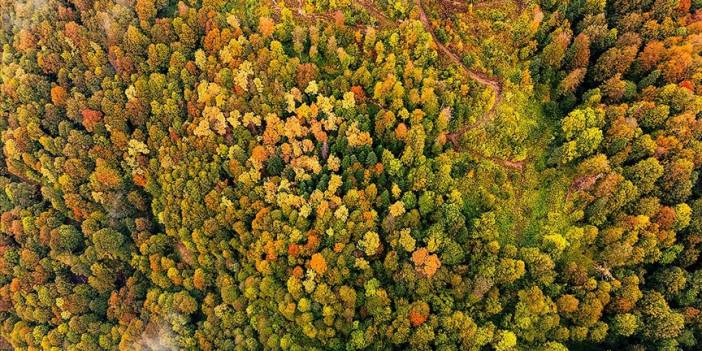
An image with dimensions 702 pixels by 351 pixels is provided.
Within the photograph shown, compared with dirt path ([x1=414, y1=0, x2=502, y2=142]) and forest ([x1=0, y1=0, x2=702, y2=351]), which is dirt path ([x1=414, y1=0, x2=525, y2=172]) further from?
forest ([x1=0, y1=0, x2=702, y2=351])

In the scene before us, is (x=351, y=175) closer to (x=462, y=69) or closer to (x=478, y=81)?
(x=462, y=69)

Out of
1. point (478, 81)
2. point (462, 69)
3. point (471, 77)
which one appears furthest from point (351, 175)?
point (478, 81)

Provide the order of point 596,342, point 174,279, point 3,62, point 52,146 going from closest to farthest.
Result: 1. point 596,342
2. point 174,279
3. point 52,146
4. point 3,62

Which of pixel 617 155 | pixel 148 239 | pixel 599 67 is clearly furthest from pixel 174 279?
pixel 599 67

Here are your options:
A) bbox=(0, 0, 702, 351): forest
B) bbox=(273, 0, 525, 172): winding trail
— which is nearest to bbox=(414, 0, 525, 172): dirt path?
bbox=(273, 0, 525, 172): winding trail

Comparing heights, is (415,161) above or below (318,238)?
above

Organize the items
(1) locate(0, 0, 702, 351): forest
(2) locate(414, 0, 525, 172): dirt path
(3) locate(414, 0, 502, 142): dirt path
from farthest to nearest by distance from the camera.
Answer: (3) locate(414, 0, 502, 142): dirt path
(2) locate(414, 0, 525, 172): dirt path
(1) locate(0, 0, 702, 351): forest

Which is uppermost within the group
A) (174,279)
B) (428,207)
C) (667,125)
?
(667,125)

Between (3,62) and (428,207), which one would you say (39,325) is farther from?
(428,207)
